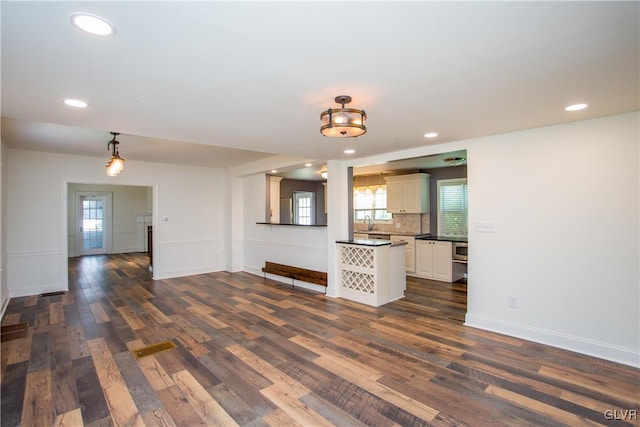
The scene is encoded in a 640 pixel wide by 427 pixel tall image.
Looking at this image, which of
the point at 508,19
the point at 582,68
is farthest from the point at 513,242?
the point at 508,19

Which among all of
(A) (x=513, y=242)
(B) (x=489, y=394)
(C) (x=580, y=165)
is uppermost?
(C) (x=580, y=165)

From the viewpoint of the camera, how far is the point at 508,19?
58.6 inches

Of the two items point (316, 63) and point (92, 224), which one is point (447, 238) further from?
point (92, 224)

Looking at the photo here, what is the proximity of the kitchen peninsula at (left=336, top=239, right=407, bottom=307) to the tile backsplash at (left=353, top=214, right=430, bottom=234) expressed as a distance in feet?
7.22

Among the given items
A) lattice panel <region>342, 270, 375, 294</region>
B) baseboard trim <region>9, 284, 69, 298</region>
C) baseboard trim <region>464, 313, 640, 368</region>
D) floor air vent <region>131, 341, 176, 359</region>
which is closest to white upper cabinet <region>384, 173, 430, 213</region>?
lattice panel <region>342, 270, 375, 294</region>

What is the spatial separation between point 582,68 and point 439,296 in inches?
162

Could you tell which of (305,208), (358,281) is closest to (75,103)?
(358,281)

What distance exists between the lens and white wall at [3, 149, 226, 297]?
5.46 meters

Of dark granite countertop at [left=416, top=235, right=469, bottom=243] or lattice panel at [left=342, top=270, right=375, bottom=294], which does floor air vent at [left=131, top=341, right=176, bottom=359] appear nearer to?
lattice panel at [left=342, top=270, right=375, bottom=294]

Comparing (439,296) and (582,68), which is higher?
(582,68)

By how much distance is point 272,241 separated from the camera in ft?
22.8

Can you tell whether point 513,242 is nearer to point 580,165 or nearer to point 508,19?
point 580,165

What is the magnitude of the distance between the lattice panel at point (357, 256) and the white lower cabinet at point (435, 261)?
2248mm

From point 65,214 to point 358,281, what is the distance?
17.7ft
